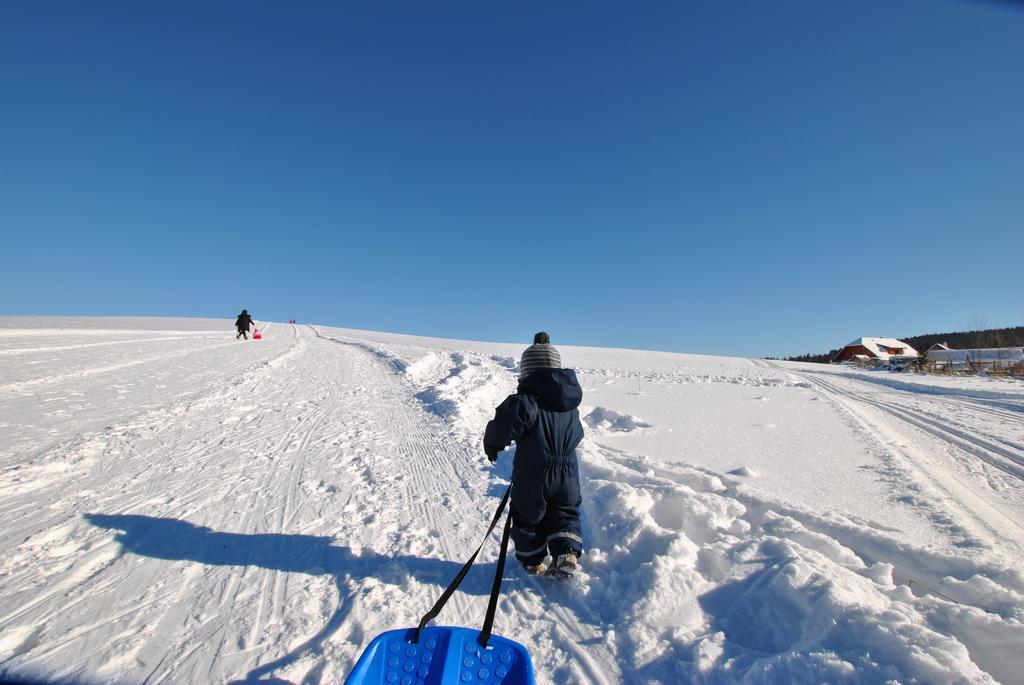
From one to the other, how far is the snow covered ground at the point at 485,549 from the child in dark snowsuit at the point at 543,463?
22 centimetres

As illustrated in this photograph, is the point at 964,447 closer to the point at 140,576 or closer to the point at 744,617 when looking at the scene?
the point at 744,617

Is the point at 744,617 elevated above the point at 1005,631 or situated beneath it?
situated beneath

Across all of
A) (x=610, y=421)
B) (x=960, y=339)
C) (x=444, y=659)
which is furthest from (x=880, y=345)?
(x=444, y=659)

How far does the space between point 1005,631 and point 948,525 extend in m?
1.79

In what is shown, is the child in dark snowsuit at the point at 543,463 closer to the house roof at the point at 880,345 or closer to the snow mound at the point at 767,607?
the snow mound at the point at 767,607

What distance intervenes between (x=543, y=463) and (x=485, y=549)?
3.27 ft

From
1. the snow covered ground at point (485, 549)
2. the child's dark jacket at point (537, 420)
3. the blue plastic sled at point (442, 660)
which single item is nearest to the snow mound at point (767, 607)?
the snow covered ground at point (485, 549)

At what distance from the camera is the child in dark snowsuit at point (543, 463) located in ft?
9.86

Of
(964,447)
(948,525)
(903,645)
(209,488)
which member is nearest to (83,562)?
(209,488)

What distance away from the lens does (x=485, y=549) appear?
350 centimetres

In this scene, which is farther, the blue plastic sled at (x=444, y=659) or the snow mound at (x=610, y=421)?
the snow mound at (x=610, y=421)

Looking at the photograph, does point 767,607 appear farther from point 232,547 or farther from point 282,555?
point 232,547

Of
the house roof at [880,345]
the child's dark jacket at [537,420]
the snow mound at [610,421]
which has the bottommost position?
the snow mound at [610,421]

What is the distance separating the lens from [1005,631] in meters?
2.12
